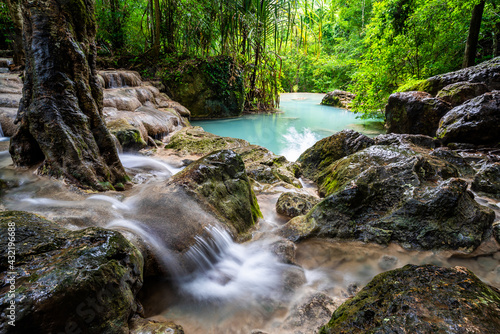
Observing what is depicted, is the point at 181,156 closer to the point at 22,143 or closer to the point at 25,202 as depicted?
the point at 22,143

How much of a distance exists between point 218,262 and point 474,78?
8193 millimetres

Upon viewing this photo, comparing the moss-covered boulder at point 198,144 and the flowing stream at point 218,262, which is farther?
the moss-covered boulder at point 198,144

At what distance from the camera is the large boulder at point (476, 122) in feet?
16.8

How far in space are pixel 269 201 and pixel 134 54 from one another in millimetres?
9967

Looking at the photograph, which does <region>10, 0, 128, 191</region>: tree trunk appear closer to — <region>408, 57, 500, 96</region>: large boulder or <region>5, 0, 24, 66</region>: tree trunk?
<region>5, 0, 24, 66</region>: tree trunk

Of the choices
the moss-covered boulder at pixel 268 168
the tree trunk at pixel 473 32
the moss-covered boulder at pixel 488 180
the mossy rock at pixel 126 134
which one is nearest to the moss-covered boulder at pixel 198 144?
the moss-covered boulder at pixel 268 168

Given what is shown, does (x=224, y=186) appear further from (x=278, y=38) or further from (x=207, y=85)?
(x=207, y=85)

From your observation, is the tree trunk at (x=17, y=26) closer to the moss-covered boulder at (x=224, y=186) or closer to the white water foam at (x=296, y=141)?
the moss-covered boulder at (x=224, y=186)

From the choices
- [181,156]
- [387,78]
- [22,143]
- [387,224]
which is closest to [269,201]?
[387,224]

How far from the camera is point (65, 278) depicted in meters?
1.11

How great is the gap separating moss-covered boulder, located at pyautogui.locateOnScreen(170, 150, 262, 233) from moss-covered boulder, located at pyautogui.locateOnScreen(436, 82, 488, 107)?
6266mm

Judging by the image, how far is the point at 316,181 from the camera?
4.93 meters

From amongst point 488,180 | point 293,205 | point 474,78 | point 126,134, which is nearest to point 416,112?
point 474,78

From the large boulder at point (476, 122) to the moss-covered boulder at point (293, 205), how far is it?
4296mm
